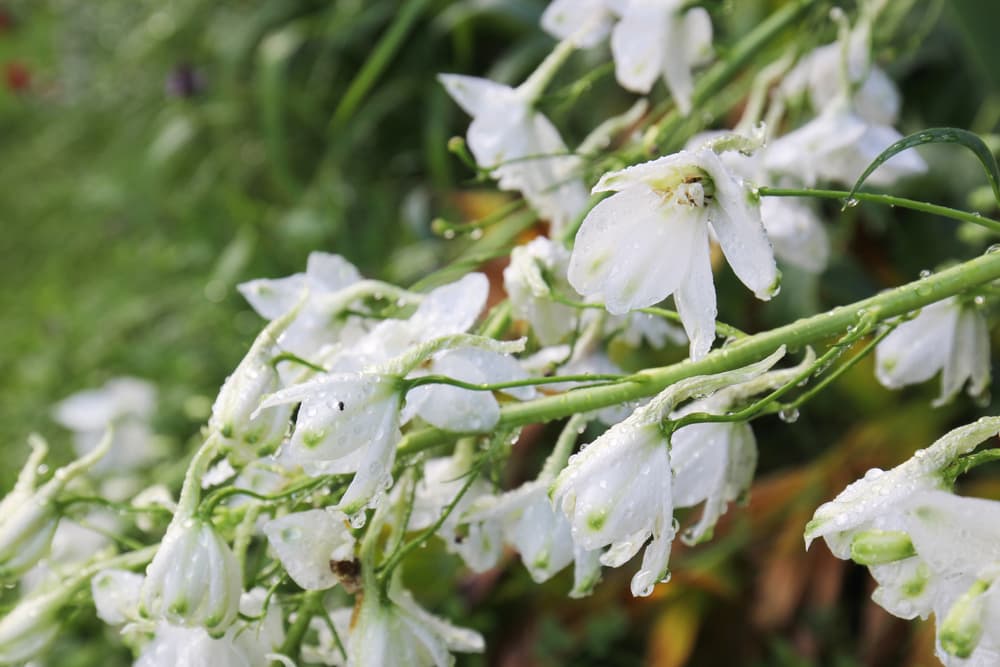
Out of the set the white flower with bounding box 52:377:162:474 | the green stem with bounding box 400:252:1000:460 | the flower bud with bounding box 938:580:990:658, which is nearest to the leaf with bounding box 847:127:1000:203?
the green stem with bounding box 400:252:1000:460

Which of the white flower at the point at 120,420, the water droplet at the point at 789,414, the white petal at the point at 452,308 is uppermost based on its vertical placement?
the white petal at the point at 452,308

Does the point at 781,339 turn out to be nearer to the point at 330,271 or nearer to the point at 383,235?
the point at 330,271

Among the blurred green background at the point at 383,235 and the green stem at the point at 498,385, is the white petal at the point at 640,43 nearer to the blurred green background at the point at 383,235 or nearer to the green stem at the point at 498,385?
the blurred green background at the point at 383,235

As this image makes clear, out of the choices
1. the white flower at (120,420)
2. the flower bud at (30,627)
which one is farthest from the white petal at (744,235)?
the white flower at (120,420)

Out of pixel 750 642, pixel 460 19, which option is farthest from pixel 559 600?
pixel 460 19

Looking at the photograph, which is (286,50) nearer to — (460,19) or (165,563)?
(460,19)

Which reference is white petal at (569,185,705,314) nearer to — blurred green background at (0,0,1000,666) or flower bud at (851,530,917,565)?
flower bud at (851,530,917,565)
